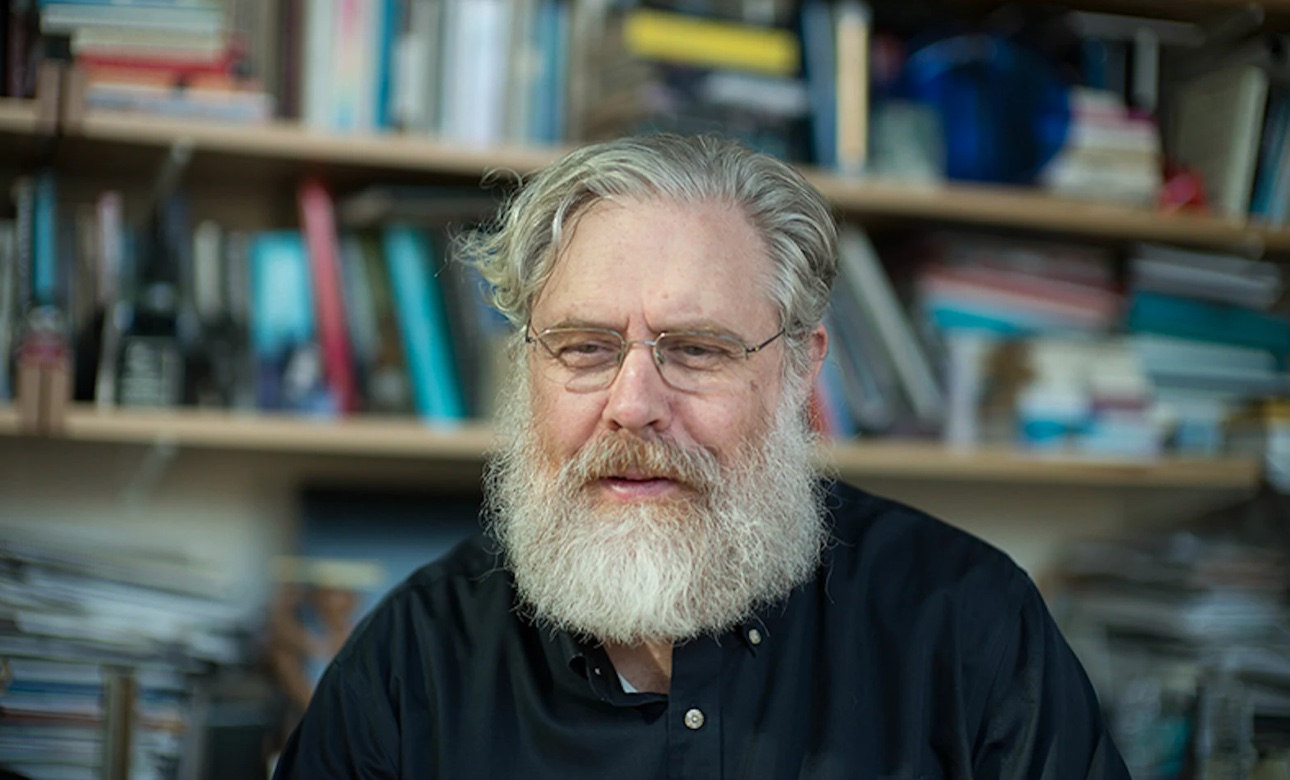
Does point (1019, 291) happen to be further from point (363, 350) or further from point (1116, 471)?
point (363, 350)

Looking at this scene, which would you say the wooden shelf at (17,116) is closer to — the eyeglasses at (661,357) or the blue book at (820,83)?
the eyeglasses at (661,357)

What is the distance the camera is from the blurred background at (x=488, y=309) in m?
1.95

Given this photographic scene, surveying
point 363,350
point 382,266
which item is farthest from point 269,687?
point 382,266

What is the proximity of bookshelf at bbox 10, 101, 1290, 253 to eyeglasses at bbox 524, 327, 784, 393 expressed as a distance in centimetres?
67

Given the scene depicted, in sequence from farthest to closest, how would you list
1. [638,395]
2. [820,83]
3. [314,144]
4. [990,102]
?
[990,102] < [820,83] < [314,144] < [638,395]

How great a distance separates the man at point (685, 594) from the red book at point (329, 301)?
0.58 metres

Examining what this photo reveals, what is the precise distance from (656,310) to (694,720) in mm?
420

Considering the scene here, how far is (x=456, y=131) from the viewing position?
2.11m

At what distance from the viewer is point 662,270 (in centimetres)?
144

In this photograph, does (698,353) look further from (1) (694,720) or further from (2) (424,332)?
(2) (424,332)

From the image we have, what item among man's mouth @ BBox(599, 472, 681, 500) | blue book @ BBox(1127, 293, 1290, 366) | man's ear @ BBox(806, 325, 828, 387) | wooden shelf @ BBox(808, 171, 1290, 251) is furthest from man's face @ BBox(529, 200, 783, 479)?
blue book @ BBox(1127, 293, 1290, 366)

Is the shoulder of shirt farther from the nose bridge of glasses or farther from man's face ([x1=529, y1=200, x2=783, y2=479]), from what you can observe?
the nose bridge of glasses

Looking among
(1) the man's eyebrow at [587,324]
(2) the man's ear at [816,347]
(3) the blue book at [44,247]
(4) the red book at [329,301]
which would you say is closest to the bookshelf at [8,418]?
(3) the blue book at [44,247]

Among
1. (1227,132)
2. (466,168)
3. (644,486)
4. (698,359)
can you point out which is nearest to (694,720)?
(644,486)
